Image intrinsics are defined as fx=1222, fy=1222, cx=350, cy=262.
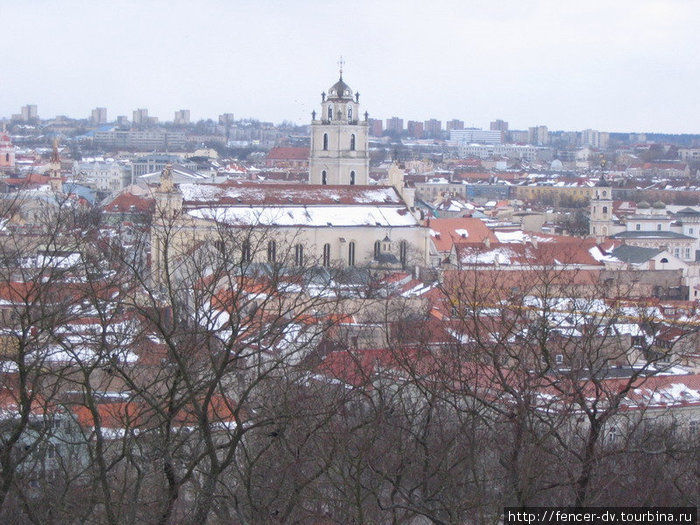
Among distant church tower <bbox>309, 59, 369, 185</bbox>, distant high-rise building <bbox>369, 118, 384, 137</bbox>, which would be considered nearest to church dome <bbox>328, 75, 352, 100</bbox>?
distant church tower <bbox>309, 59, 369, 185</bbox>

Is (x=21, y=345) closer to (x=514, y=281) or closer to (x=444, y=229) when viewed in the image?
(x=514, y=281)

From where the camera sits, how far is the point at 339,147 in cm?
3641

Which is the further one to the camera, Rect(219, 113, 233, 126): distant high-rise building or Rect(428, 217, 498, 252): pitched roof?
Rect(219, 113, 233, 126): distant high-rise building

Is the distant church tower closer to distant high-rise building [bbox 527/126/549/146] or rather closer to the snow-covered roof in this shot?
the snow-covered roof

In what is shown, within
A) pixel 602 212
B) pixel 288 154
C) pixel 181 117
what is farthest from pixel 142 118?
pixel 602 212

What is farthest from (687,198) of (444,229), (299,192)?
(299,192)

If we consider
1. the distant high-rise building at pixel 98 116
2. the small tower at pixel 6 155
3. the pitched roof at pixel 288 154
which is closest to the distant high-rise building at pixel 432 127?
the distant high-rise building at pixel 98 116

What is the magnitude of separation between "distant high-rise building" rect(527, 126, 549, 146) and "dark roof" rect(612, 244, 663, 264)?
152 m

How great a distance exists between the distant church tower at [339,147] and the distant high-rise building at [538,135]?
149749mm

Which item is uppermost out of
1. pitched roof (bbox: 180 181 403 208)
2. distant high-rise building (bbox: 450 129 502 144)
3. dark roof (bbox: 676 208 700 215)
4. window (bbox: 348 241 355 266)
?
pitched roof (bbox: 180 181 403 208)

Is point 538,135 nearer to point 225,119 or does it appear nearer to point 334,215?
point 225,119

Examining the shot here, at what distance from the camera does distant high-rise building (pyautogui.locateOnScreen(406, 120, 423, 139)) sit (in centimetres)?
18675

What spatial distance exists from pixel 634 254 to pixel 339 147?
30.3 ft

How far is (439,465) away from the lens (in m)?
7.63
